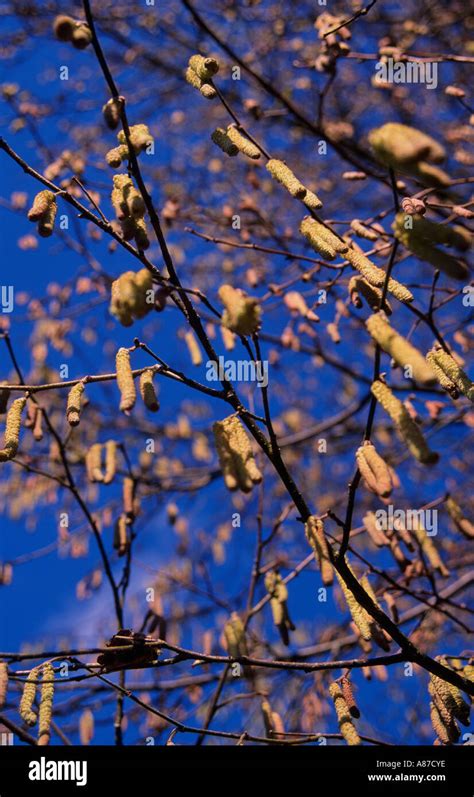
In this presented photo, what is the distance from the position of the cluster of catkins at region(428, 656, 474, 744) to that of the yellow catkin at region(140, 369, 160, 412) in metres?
1.12

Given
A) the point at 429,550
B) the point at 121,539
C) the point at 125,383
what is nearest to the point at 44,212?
the point at 125,383

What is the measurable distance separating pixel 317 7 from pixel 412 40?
0.91 m

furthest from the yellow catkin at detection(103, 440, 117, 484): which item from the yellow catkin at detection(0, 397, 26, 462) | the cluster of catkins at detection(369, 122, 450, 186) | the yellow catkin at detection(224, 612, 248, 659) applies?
the cluster of catkins at detection(369, 122, 450, 186)

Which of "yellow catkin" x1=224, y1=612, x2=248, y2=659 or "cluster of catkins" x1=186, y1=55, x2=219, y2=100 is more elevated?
"cluster of catkins" x1=186, y1=55, x2=219, y2=100

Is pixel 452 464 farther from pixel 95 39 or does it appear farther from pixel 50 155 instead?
pixel 95 39

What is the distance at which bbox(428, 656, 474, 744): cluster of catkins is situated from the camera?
2172mm

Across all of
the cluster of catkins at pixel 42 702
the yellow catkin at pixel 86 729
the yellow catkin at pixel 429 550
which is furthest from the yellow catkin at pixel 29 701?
the yellow catkin at pixel 429 550

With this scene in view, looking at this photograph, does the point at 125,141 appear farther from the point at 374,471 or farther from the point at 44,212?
the point at 374,471

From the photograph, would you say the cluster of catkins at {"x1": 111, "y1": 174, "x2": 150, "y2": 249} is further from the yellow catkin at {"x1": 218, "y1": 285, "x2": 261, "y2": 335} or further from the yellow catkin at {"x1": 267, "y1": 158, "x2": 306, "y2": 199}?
the yellow catkin at {"x1": 267, "y1": 158, "x2": 306, "y2": 199}

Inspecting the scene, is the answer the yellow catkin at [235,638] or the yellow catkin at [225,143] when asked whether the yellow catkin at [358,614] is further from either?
the yellow catkin at [225,143]

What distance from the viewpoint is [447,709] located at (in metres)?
2.18

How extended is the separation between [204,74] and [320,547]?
135 cm

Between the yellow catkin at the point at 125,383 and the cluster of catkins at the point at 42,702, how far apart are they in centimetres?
73
